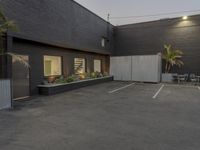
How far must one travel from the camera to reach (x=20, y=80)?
753 centimetres

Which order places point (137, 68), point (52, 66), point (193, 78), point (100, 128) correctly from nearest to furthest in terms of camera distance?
point (100, 128) < point (52, 66) < point (193, 78) < point (137, 68)

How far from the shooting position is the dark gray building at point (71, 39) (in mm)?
7379

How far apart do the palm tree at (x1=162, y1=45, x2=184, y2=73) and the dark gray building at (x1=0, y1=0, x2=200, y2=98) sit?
527 millimetres

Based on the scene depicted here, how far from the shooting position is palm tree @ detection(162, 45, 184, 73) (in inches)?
555

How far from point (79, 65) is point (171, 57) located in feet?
26.6

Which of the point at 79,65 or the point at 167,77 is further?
the point at 167,77

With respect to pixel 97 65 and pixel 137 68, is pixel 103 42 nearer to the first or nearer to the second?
pixel 97 65

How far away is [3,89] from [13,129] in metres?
2.47

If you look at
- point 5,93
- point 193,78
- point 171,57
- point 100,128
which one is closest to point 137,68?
point 171,57

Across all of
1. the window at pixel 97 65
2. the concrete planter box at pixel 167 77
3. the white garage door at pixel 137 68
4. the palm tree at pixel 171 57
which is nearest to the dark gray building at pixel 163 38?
the palm tree at pixel 171 57

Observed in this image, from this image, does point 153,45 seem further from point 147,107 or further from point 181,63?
point 147,107

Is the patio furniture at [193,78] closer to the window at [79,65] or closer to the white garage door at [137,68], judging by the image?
the white garage door at [137,68]

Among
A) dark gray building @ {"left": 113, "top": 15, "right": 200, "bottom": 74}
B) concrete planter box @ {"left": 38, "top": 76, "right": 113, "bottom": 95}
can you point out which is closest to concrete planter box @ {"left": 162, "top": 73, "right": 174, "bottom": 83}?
dark gray building @ {"left": 113, "top": 15, "right": 200, "bottom": 74}

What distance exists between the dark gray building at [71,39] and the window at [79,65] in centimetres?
7
